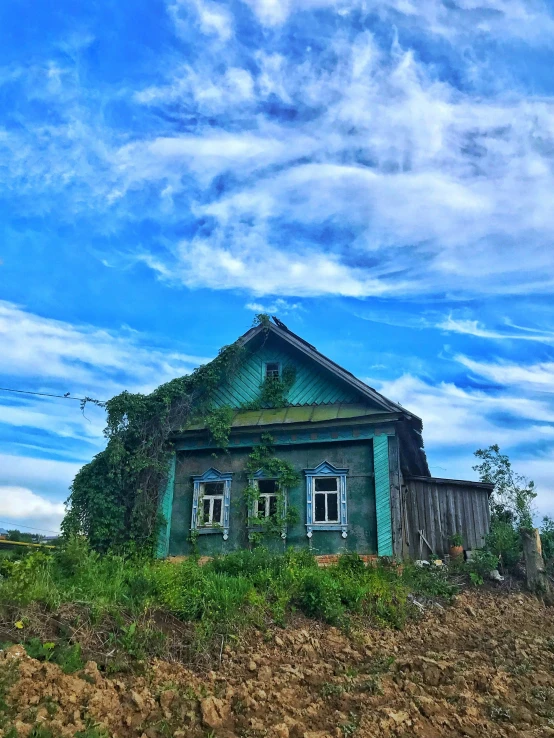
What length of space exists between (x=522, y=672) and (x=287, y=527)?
22.3ft

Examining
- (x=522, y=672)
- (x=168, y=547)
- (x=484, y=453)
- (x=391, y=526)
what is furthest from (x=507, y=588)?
(x=484, y=453)

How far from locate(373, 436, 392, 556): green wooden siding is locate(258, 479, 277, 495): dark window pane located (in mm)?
2540

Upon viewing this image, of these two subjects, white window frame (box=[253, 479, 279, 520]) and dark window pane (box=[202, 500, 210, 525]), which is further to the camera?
dark window pane (box=[202, 500, 210, 525])

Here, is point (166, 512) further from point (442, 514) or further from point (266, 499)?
point (442, 514)

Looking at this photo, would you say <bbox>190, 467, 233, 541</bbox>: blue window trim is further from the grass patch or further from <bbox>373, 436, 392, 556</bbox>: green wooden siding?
<bbox>373, 436, 392, 556</bbox>: green wooden siding

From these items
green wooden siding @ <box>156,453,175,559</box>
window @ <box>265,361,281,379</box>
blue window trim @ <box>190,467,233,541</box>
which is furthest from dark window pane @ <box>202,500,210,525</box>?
window @ <box>265,361,281,379</box>

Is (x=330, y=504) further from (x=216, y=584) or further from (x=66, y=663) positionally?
(x=66, y=663)

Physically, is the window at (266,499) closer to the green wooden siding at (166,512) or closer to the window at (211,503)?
the window at (211,503)

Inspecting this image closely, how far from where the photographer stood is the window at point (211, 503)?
15.0 meters

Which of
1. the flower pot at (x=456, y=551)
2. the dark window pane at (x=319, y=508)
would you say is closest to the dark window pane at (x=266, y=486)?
the dark window pane at (x=319, y=508)

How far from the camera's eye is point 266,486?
15102 millimetres

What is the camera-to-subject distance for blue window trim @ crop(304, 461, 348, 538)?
46.1 feet

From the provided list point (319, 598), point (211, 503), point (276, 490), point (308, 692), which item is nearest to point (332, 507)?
point (276, 490)

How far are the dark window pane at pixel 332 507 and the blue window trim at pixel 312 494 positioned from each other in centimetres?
15
